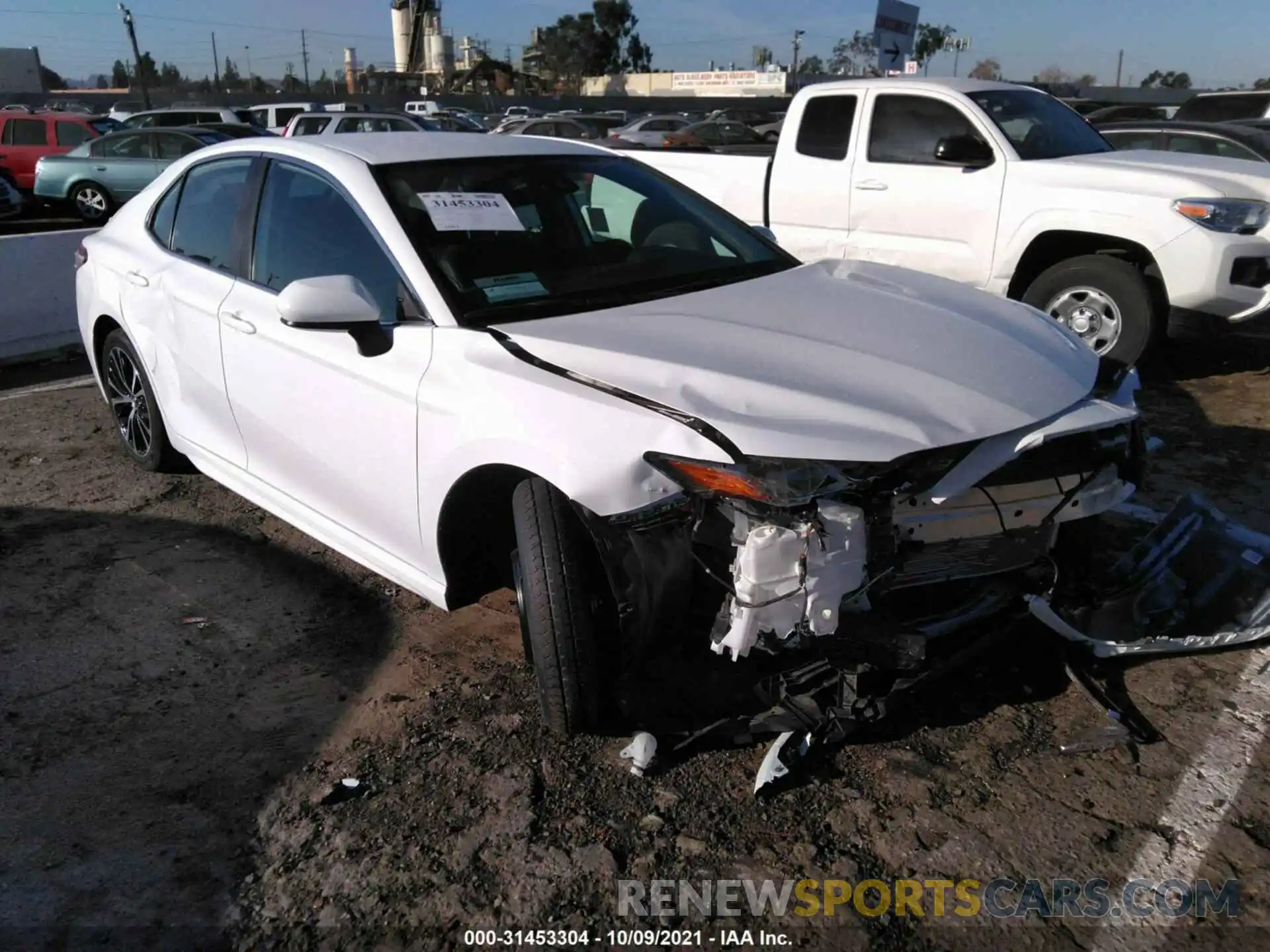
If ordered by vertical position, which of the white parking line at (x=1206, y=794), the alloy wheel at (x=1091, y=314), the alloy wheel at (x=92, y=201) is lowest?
the alloy wheel at (x=92, y=201)

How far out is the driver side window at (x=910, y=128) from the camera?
22.7ft

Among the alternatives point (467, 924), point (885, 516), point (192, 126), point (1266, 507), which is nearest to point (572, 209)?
point (885, 516)

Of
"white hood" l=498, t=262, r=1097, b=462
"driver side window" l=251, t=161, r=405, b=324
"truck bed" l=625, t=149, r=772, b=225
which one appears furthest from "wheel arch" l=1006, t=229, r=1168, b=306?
"driver side window" l=251, t=161, r=405, b=324

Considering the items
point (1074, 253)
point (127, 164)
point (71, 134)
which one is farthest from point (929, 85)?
point (71, 134)

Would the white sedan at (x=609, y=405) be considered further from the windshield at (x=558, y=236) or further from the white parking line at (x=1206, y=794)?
the white parking line at (x=1206, y=794)

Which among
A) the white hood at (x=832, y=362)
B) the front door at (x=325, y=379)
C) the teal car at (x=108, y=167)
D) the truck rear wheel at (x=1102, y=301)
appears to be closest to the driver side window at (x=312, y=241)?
the front door at (x=325, y=379)

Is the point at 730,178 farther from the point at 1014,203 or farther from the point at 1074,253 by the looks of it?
the point at 1074,253

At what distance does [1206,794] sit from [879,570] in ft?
3.54

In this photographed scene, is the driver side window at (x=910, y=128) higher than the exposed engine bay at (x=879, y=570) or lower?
higher

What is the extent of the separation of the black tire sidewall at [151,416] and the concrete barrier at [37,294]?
3238 millimetres

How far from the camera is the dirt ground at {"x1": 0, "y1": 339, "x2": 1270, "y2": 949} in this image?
2373 mm

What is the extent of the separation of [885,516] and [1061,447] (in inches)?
27.7

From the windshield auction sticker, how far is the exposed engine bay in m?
1.30

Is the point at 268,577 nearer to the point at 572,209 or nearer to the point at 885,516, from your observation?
the point at 572,209
